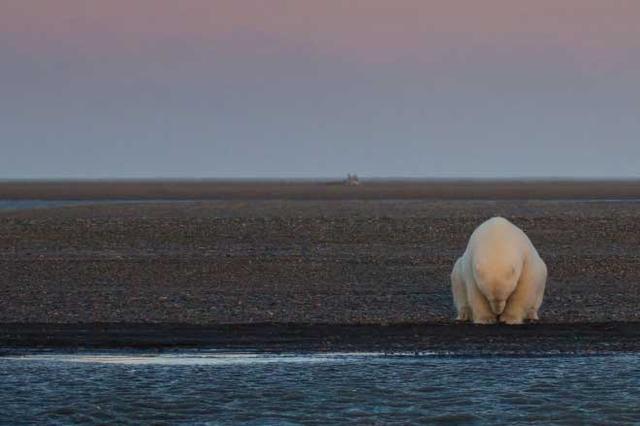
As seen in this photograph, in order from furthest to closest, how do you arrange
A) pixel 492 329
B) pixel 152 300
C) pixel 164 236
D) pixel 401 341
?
pixel 164 236 < pixel 152 300 < pixel 492 329 < pixel 401 341

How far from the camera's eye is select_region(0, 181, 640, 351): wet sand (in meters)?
19.9

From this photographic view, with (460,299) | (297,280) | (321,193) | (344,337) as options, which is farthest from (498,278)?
(321,193)

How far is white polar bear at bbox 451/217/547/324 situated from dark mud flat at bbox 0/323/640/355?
0.39 metres

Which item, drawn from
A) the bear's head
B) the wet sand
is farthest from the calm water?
the bear's head

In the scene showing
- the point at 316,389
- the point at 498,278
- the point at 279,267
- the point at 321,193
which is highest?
the point at 498,278

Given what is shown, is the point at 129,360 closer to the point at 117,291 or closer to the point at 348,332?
the point at 348,332

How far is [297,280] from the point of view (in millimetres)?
28922

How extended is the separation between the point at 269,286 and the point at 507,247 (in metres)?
8.49

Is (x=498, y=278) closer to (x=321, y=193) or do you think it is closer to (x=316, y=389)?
(x=316, y=389)

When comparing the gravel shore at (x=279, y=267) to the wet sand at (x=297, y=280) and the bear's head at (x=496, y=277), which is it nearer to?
the wet sand at (x=297, y=280)

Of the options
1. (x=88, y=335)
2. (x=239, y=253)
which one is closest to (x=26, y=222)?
(x=239, y=253)

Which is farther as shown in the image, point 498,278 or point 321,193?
point 321,193

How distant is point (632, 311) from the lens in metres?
22.8

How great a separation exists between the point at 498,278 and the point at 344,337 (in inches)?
94.1
